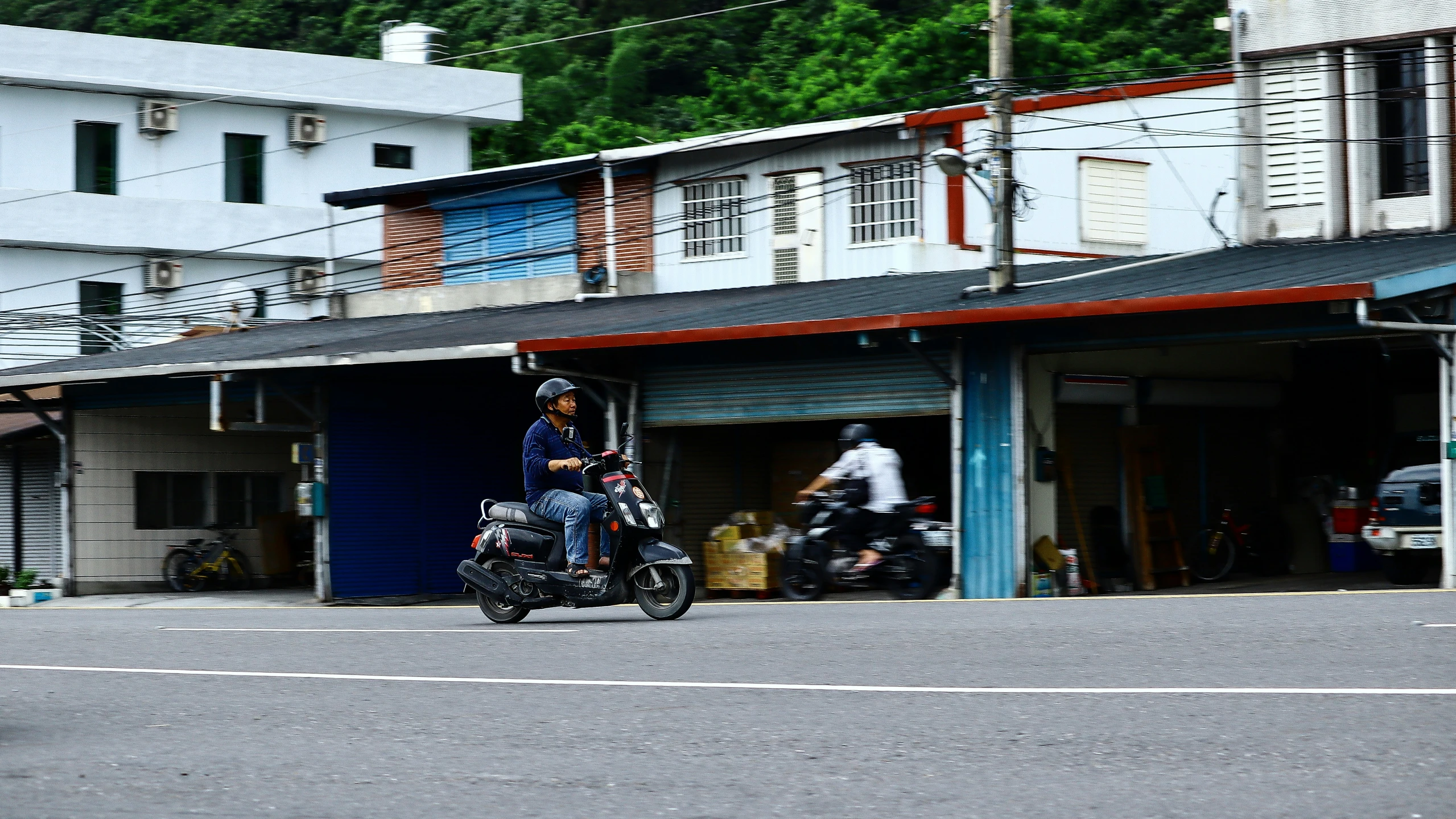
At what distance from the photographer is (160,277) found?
3975 centimetres

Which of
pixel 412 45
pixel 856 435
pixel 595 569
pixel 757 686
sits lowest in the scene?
pixel 757 686

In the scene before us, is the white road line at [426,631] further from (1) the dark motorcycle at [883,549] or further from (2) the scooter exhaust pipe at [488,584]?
(1) the dark motorcycle at [883,549]

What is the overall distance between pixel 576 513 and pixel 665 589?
3.01 ft

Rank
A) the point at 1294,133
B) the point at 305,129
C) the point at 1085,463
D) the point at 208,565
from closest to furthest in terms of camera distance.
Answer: the point at 1085,463
the point at 1294,133
the point at 208,565
the point at 305,129

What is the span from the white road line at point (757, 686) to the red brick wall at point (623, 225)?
1705 cm

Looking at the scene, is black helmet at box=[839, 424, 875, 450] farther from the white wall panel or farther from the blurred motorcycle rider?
the white wall panel

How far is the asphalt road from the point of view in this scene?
18.9 feet

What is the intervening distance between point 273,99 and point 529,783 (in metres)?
37.3

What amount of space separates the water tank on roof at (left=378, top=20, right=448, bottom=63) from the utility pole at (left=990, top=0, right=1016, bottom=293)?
27.8m

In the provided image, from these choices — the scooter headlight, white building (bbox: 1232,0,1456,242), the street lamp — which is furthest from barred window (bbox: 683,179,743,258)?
the scooter headlight

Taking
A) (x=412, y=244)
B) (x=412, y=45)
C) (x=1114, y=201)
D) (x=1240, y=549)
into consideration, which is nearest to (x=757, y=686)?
(x=1240, y=549)

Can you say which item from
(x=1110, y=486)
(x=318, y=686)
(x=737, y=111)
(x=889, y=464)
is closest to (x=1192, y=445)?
(x=1110, y=486)

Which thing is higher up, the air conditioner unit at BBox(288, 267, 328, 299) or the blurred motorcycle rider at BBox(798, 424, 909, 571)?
the air conditioner unit at BBox(288, 267, 328, 299)

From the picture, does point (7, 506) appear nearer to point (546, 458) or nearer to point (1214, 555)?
point (546, 458)
